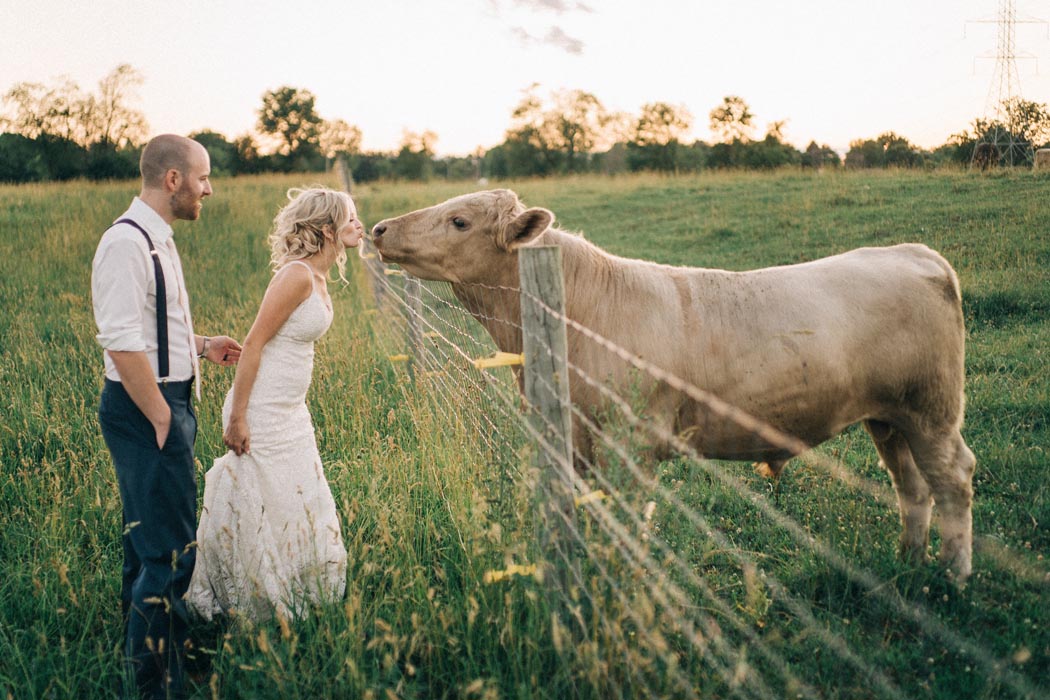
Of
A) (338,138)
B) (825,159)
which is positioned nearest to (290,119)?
(338,138)

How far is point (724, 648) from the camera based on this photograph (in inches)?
101

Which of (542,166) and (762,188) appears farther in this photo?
(542,166)

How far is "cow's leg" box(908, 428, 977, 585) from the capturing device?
377 cm

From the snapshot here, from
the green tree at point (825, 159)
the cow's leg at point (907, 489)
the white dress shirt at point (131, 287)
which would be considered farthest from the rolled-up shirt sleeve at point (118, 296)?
the green tree at point (825, 159)

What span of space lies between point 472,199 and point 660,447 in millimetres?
1669

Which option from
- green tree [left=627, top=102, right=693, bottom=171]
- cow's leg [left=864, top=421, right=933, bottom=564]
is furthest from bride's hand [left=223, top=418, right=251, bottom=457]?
green tree [left=627, top=102, right=693, bottom=171]

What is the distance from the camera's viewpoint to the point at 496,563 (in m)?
2.99

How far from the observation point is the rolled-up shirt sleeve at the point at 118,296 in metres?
2.56

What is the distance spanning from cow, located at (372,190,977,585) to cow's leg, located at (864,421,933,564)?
11 millimetres

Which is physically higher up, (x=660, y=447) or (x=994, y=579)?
(x=660, y=447)

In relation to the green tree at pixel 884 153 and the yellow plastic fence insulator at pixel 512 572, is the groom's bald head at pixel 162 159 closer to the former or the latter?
the yellow plastic fence insulator at pixel 512 572

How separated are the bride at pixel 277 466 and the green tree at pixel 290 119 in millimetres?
71821

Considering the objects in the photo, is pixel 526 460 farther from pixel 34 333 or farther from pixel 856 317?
pixel 34 333

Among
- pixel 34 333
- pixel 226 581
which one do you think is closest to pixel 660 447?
pixel 226 581
